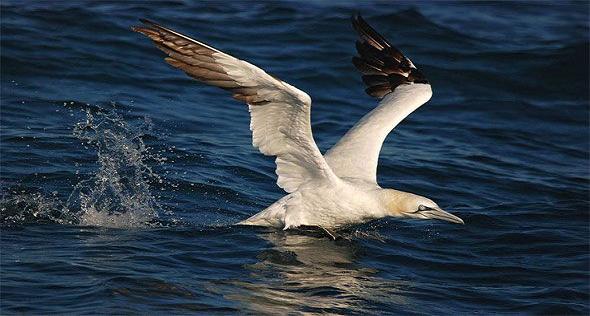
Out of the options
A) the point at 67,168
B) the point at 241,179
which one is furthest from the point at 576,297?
the point at 67,168

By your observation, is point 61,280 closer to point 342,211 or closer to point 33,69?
point 342,211

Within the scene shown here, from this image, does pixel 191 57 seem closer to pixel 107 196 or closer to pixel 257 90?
pixel 257 90

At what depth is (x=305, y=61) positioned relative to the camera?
1574cm

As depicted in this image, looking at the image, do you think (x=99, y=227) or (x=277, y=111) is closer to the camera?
(x=277, y=111)

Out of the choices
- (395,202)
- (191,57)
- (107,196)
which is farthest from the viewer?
(107,196)

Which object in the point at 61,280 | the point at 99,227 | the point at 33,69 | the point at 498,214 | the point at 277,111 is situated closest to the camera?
the point at 61,280

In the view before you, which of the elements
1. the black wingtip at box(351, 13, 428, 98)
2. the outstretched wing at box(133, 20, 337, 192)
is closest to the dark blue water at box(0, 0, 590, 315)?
the outstretched wing at box(133, 20, 337, 192)

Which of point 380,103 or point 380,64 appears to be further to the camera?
point 380,64

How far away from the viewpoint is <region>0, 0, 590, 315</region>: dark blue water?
7625 millimetres

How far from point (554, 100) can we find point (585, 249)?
6882 mm

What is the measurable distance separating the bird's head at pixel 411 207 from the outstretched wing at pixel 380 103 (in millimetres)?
537

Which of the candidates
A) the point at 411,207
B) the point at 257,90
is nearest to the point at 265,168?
the point at 411,207

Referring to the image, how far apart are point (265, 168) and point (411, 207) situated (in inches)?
112

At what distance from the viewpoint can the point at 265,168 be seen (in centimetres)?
1116
